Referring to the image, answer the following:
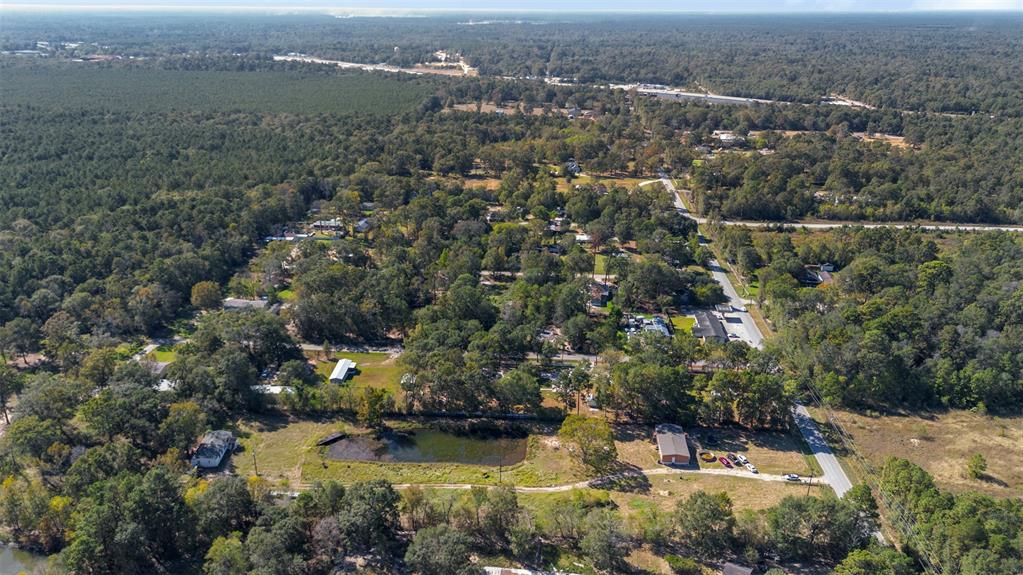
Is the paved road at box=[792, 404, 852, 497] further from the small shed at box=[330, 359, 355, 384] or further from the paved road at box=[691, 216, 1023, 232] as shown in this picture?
the paved road at box=[691, 216, 1023, 232]

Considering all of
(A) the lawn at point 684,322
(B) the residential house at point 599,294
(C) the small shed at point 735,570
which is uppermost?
(B) the residential house at point 599,294

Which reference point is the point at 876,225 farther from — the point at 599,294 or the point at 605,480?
the point at 605,480

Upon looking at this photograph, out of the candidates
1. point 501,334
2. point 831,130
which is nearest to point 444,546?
point 501,334

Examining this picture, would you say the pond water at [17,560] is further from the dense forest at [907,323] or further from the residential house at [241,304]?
the dense forest at [907,323]

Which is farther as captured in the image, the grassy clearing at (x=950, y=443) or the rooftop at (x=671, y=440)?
the rooftop at (x=671, y=440)

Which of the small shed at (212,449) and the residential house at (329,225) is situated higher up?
the residential house at (329,225)

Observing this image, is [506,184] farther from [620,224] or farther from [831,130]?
[831,130]

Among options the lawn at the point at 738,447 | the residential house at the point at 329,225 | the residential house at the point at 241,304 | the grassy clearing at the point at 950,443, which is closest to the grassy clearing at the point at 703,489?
the lawn at the point at 738,447
